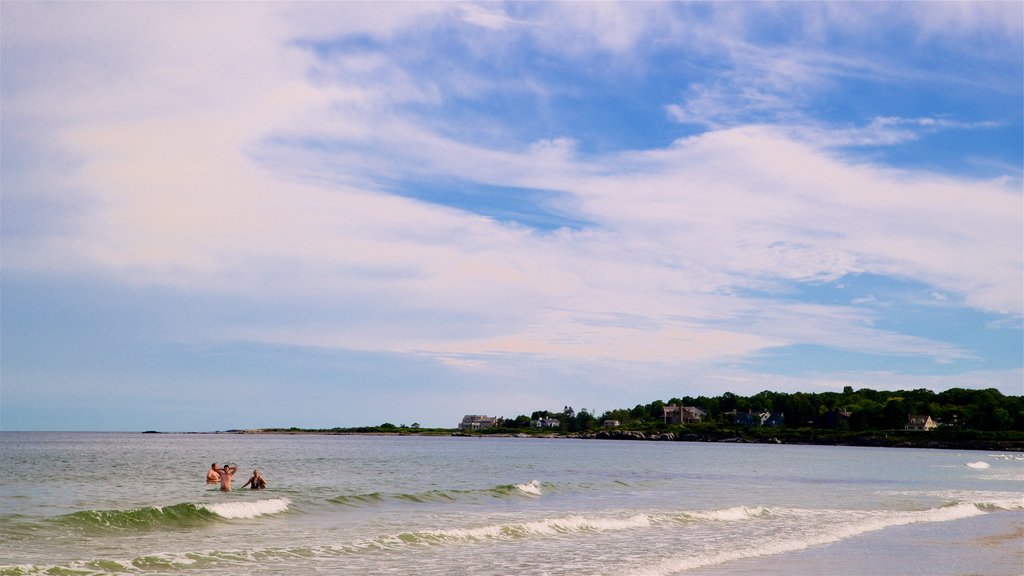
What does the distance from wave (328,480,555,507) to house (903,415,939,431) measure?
15603cm

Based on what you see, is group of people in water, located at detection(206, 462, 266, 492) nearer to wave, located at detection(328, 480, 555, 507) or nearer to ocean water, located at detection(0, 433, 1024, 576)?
ocean water, located at detection(0, 433, 1024, 576)

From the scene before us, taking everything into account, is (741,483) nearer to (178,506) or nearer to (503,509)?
(503,509)

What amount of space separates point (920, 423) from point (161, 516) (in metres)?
176

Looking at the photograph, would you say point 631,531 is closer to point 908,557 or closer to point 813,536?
point 813,536

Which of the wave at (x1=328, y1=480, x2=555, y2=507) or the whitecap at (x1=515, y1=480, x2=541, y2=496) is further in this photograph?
the whitecap at (x1=515, y1=480, x2=541, y2=496)

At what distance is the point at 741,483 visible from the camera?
48.0 metres

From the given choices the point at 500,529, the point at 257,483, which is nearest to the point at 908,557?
the point at 500,529

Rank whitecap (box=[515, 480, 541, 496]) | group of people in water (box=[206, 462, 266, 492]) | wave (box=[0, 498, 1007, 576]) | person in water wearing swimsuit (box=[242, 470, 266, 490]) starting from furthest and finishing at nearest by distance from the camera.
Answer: whitecap (box=[515, 480, 541, 496]) < person in water wearing swimsuit (box=[242, 470, 266, 490]) < group of people in water (box=[206, 462, 266, 492]) < wave (box=[0, 498, 1007, 576])

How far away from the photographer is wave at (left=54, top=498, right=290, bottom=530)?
23.8 m

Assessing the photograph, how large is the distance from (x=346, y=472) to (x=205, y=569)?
3778 cm

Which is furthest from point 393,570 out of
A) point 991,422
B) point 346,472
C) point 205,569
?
point 991,422

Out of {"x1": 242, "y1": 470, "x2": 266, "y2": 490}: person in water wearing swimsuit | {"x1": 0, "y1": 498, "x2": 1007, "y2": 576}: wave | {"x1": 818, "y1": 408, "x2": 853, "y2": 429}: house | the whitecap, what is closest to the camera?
{"x1": 0, "y1": 498, "x2": 1007, "y2": 576}: wave

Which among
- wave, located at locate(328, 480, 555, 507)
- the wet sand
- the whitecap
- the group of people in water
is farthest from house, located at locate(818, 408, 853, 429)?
the wet sand

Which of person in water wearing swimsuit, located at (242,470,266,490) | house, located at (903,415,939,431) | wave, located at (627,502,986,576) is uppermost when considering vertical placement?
house, located at (903,415,939,431)
